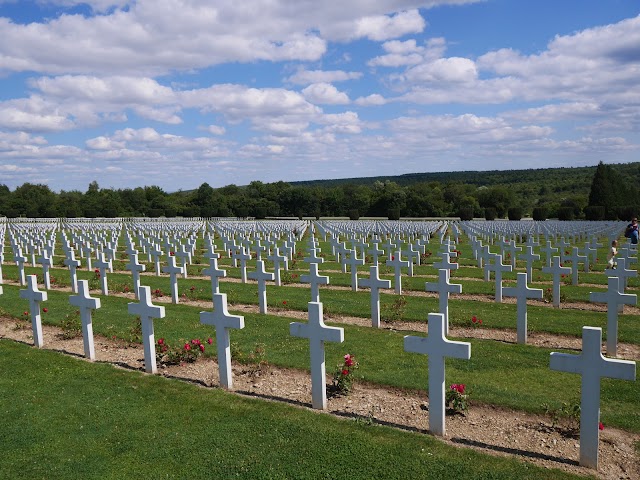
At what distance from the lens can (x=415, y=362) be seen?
286 inches

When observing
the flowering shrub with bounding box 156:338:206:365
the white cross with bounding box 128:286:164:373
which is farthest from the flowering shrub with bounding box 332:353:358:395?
the white cross with bounding box 128:286:164:373

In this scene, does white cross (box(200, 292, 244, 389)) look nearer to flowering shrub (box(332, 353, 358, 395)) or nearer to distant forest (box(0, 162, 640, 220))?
flowering shrub (box(332, 353, 358, 395))

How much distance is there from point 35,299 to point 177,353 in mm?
2530

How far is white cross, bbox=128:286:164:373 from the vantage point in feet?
21.7

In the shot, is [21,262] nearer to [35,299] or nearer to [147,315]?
[35,299]

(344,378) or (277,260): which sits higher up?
(277,260)

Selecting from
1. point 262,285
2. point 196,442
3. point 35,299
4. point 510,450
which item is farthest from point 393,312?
point 35,299

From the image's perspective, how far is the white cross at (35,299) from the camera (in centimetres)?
800

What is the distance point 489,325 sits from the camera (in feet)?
31.6

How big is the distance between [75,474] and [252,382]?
256cm

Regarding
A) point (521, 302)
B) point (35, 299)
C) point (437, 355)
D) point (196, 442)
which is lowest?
point (196, 442)

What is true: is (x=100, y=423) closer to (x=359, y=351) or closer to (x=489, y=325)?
(x=359, y=351)

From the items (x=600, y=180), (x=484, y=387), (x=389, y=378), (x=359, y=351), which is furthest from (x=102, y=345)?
(x=600, y=180)

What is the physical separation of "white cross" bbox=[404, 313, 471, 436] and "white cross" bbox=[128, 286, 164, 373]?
3.33 m
